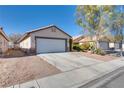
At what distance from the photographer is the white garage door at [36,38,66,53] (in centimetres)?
1718

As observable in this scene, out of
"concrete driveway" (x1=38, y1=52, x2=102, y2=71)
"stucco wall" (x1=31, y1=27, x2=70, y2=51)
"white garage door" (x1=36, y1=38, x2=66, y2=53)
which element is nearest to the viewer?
"concrete driveway" (x1=38, y1=52, x2=102, y2=71)

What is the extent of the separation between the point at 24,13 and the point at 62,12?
3642 millimetres

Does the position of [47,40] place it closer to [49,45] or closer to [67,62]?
[49,45]

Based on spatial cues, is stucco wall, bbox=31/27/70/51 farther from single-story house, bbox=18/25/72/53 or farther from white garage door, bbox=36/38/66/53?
white garage door, bbox=36/38/66/53

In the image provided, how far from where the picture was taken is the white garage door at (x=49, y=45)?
17.2 meters

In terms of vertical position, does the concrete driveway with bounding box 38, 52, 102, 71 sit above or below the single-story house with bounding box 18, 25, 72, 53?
below

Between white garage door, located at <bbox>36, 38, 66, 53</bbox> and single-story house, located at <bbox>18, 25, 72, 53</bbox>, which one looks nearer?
single-story house, located at <bbox>18, 25, 72, 53</bbox>

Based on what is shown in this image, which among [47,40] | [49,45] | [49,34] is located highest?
[49,34]

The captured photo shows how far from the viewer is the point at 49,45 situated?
18.1m

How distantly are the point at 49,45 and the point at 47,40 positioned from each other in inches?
25.6

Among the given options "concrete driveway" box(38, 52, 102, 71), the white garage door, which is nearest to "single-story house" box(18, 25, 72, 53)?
the white garage door

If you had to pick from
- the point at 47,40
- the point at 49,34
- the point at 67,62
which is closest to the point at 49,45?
the point at 47,40
